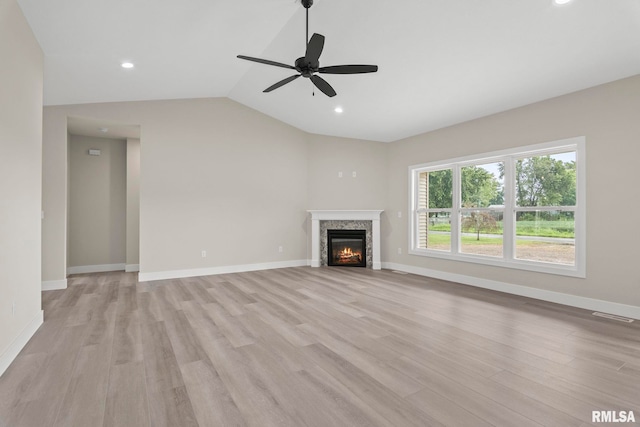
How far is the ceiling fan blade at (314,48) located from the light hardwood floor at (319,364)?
267 centimetres

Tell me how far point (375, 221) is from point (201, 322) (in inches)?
172

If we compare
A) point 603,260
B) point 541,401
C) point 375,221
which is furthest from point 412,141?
point 541,401

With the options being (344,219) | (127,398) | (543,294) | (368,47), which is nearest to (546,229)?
(543,294)

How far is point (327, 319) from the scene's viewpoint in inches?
135

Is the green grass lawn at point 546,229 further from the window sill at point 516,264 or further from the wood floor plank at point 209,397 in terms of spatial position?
the wood floor plank at point 209,397

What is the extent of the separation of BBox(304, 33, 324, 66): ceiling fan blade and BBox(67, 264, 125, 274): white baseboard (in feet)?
19.8

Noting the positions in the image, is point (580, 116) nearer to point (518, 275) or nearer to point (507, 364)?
point (518, 275)

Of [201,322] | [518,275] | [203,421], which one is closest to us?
[203,421]

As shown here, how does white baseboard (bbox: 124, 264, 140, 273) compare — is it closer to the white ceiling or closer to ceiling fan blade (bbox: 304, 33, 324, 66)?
the white ceiling

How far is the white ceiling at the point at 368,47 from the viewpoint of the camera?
9.39 feet

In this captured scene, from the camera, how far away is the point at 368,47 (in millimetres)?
3639

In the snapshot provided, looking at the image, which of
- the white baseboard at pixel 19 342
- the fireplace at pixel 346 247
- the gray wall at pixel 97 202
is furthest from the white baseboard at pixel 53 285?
the fireplace at pixel 346 247

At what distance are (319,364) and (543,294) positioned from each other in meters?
3.62

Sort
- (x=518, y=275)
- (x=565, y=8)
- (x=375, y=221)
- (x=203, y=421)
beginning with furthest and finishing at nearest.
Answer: (x=375, y=221)
(x=518, y=275)
(x=565, y=8)
(x=203, y=421)
